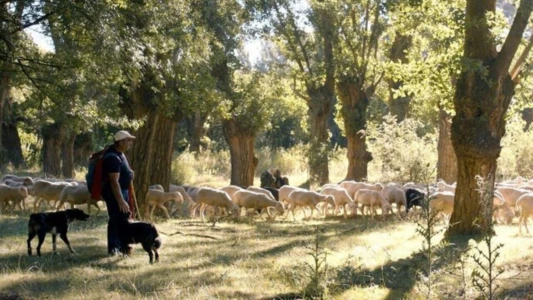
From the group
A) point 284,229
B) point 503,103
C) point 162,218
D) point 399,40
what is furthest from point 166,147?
point 399,40

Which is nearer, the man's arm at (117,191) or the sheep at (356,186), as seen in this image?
the man's arm at (117,191)

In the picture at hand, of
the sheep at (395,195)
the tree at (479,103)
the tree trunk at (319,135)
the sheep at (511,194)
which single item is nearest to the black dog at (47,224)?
the tree at (479,103)

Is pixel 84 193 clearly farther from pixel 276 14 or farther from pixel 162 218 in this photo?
pixel 276 14

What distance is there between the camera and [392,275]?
9852mm

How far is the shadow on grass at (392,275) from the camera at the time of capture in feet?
29.0

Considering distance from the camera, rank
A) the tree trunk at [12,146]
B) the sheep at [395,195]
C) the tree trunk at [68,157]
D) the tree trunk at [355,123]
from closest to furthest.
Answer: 1. the sheep at [395,195]
2. the tree trunk at [355,123]
3. the tree trunk at [68,157]
4. the tree trunk at [12,146]

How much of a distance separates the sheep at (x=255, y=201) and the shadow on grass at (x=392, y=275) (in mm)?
9333

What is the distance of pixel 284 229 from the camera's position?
651 inches

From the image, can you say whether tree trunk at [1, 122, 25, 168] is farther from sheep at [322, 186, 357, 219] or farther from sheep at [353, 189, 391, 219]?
sheep at [353, 189, 391, 219]

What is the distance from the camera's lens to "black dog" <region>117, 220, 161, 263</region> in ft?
34.1

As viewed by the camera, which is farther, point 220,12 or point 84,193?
point 220,12

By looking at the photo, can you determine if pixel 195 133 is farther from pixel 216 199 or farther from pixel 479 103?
pixel 479 103

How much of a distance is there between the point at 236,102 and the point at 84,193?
34.5 feet

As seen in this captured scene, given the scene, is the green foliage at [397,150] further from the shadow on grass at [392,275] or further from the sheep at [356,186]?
the shadow on grass at [392,275]
